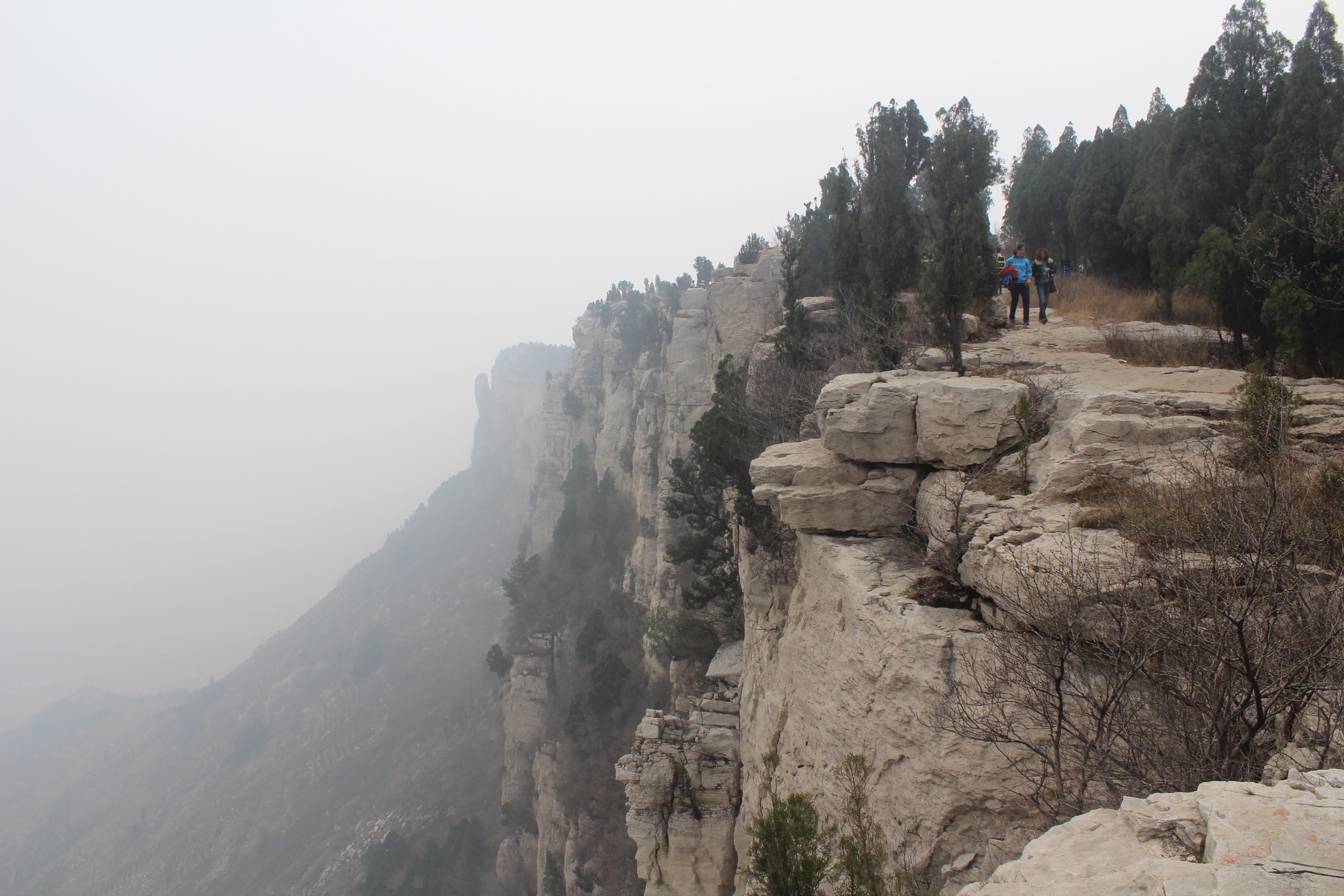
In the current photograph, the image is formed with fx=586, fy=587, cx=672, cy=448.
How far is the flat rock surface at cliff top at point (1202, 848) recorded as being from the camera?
7.87 ft

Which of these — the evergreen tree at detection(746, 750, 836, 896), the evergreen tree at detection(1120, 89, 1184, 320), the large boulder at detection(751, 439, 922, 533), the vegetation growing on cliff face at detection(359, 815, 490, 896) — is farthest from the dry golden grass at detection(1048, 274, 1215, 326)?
the vegetation growing on cliff face at detection(359, 815, 490, 896)

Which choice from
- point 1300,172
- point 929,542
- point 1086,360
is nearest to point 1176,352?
point 1086,360

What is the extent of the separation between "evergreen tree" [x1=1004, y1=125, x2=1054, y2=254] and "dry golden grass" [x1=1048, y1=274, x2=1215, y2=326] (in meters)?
5.41

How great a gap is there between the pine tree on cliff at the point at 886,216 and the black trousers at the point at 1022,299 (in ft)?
8.38

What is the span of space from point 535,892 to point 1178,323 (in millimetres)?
35654

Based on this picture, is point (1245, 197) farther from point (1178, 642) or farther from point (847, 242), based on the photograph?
point (1178, 642)

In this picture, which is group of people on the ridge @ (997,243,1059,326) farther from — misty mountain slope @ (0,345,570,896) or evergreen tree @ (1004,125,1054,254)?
misty mountain slope @ (0,345,570,896)

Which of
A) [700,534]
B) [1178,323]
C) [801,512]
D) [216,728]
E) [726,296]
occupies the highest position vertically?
[726,296]

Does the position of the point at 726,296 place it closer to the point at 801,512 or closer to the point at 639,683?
the point at 639,683

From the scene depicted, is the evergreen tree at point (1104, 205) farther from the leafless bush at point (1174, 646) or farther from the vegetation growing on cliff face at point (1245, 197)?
the leafless bush at point (1174, 646)

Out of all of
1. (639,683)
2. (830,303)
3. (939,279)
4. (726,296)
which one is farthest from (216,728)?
(939,279)

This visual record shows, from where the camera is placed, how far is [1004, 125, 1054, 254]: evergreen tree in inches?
883

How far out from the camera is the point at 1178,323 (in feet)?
40.8

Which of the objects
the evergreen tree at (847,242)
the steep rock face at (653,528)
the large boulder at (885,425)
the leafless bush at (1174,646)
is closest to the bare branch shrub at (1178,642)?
the leafless bush at (1174,646)
